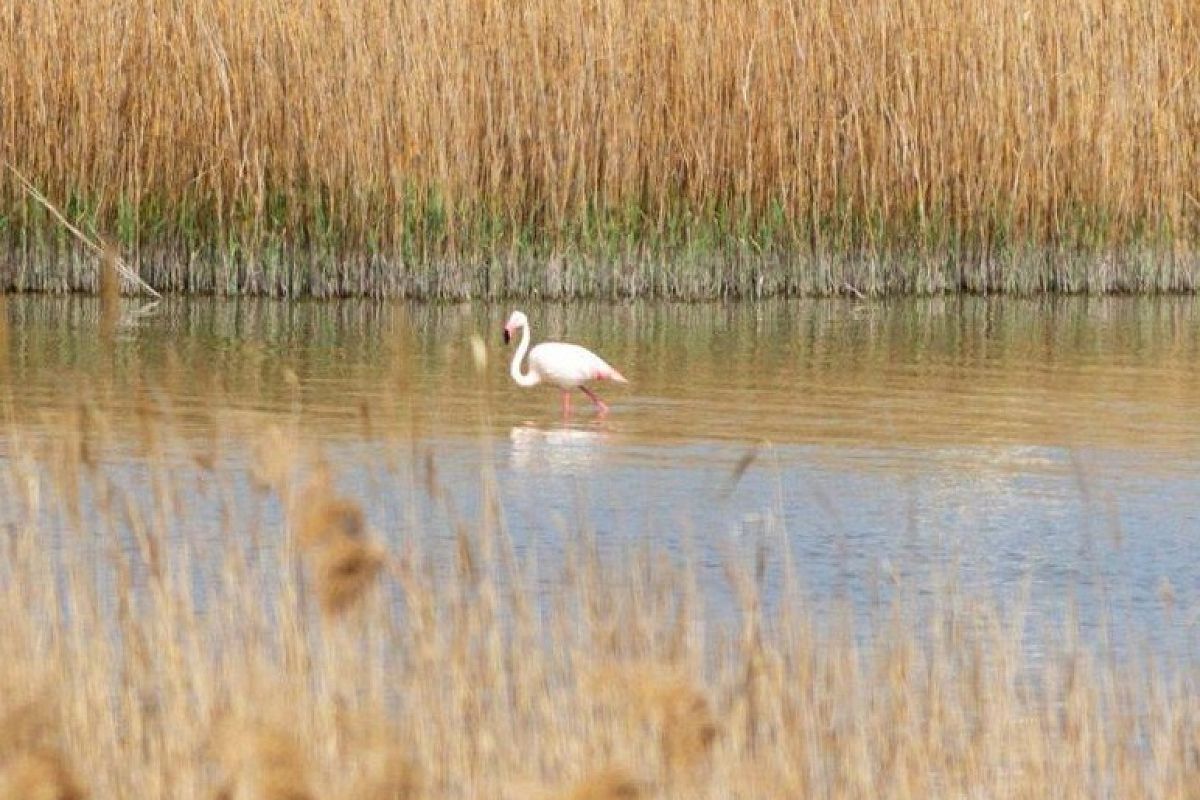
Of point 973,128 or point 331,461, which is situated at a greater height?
point 973,128

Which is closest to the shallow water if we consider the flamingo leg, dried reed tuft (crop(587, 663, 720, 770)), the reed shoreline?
the flamingo leg

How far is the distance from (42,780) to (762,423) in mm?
7081

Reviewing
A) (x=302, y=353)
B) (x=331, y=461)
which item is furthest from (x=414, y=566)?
(x=302, y=353)

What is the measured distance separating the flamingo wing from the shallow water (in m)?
0.15

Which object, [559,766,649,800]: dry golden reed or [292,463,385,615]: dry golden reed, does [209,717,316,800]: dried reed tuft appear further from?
[559,766,649,800]: dry golden reed

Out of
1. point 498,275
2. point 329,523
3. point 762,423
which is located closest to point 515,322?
point 762,423

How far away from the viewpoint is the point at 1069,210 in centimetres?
1566

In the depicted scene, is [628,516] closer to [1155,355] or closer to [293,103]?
[1155,355]

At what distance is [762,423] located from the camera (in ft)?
33.4

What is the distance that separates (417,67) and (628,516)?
681 centimetres

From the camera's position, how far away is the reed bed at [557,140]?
14469 millimetres

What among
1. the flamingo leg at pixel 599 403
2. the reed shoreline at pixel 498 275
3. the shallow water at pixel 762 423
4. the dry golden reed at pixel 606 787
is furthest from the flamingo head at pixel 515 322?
the dry golden reed at pixel 606 787

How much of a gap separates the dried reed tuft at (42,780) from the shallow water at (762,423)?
89cm

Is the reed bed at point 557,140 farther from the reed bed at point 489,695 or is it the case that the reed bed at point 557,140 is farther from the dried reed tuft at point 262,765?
the dried reed tuft at point 262,765
